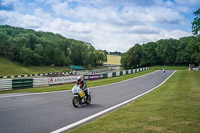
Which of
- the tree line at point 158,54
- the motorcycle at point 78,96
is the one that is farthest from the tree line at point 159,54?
the motorcycle at point 78,96

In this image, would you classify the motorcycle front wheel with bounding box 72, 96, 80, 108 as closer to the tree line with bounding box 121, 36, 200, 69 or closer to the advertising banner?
the advertising banner

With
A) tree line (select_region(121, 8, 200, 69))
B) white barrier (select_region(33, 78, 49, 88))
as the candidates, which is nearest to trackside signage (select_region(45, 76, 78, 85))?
white barrier (select_region(33, 78, 49, 88))

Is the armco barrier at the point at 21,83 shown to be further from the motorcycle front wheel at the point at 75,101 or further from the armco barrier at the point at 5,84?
the motorcycle front wheel at the point at 75,101

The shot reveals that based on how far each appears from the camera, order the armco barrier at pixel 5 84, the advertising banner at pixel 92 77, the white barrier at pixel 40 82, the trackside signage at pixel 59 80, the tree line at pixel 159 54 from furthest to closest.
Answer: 1. the tree line at pixel 159 54
2. the advertising banner at pixel 92 77
3. the trackside signage at pixel 59 80
4. the white barrier at pixel 40 82
5. the armco barrier at pixel 5 84

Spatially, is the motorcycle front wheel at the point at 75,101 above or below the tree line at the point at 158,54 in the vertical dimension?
below

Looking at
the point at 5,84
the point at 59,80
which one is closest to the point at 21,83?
the point at 5,84

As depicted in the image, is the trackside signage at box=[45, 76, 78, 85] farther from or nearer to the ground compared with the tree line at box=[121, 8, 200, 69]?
nearer to the ground

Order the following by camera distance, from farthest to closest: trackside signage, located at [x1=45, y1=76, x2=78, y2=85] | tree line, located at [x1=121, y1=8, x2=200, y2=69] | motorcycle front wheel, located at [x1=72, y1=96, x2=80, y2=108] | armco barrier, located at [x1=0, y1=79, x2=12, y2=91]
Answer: tree line, located at [x1=121, y1=8, x2=200, y2=69], trackside signage, located at [x1=45, y1=76, x2=78, y2=85], armco barrier, located at [x1=0, y1=79, x2=12, y2=91], motorcycle front wheel, located at [x1=72, y1=96, x2=80, y2=108]

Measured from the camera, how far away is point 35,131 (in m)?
6.30

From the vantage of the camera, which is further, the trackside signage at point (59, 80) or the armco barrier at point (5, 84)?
the trackside signage at point (59, 80)

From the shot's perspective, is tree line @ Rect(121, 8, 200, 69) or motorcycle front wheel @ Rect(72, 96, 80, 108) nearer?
motorcycle front wheel @ Rect(72, 96, 80, 108)

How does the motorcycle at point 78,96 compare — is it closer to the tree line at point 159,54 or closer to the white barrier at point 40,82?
the white barrier at point 40,82

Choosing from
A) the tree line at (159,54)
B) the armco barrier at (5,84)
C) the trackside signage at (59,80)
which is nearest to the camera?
the armco barrier at (5,84)

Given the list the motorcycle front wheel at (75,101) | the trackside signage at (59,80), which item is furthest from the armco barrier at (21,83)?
the motorcycle front wheel at (75,101)
